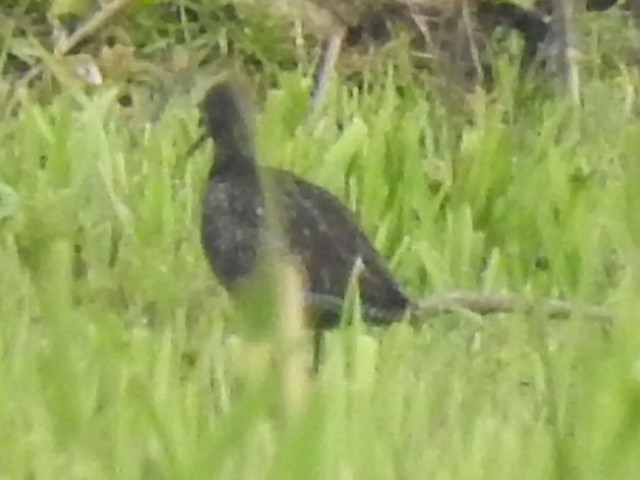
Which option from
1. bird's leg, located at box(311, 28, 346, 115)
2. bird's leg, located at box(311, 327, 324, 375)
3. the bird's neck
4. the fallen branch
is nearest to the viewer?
bird's leg, located at box(311, 327, 324, 375)

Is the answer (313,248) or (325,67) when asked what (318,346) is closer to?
(313,248)

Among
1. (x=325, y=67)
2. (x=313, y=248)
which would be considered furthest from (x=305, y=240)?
(x=325, y=67)

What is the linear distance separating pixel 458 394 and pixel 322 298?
40cm

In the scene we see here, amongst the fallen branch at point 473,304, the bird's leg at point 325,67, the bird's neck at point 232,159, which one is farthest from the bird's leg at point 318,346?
the bird's leg at point 325,67

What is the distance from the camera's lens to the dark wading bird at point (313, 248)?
193 centimetres

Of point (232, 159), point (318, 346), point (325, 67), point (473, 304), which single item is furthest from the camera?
point (325, 67)

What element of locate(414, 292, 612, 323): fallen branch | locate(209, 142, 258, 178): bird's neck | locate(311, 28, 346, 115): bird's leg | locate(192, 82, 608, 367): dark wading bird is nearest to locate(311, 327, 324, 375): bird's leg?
locate(192, 82, 608, 367): dark wading bird

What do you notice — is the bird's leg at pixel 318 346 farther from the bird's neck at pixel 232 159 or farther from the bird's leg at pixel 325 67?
the bird's leg at pixel 325 67

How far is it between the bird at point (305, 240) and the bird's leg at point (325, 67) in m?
0.79

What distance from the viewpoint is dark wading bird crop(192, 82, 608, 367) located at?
1.93 metres

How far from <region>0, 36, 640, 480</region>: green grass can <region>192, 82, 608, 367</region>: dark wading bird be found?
0.04m

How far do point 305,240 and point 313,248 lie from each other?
2 centimetres

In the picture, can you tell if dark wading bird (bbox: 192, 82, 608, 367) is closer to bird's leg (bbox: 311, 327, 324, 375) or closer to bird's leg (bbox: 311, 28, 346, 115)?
bird's leg (bbox: 311, 327, 324, 375)

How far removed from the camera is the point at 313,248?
2.05 meters
